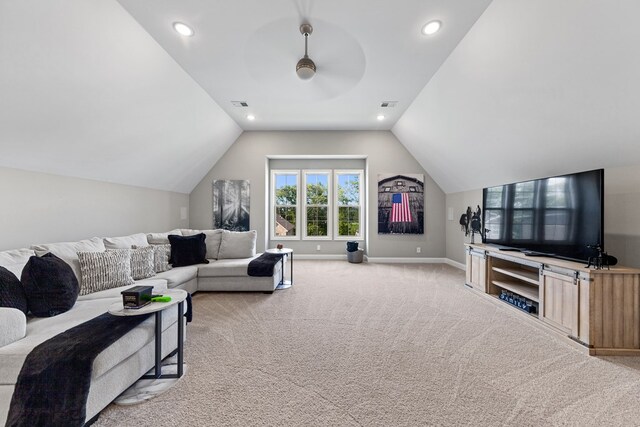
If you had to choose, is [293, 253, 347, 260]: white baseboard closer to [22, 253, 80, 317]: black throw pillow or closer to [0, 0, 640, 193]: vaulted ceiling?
[0, 0, 640, 193]: vaulted ceiling

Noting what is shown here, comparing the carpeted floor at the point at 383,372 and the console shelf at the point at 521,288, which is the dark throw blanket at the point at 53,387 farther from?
the console shelf at the point at 521,288

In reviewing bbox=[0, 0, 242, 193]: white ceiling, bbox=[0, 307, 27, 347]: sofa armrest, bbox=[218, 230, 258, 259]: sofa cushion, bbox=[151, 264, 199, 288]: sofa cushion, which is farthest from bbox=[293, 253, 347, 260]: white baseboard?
bbox=[0, 307, 27, 347]: sofa armrest

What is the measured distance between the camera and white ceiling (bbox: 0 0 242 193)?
2014 mm

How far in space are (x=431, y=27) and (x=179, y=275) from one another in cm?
406

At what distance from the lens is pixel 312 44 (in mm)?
2818

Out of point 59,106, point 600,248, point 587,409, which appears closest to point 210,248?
point 59,106

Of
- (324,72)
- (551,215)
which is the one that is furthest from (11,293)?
(551,215)

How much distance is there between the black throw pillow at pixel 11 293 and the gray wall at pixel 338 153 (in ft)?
14.0

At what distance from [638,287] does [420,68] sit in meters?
3.12

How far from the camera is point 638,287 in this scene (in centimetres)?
222

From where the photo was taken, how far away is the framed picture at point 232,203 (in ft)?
19.9

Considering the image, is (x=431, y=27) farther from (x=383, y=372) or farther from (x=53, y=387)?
(x=53, y=387)

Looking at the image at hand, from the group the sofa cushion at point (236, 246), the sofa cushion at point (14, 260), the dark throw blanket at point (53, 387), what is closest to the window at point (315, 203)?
the sofa cushion at point (236, 246)

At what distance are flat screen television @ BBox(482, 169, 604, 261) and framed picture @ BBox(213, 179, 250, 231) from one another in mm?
4842
